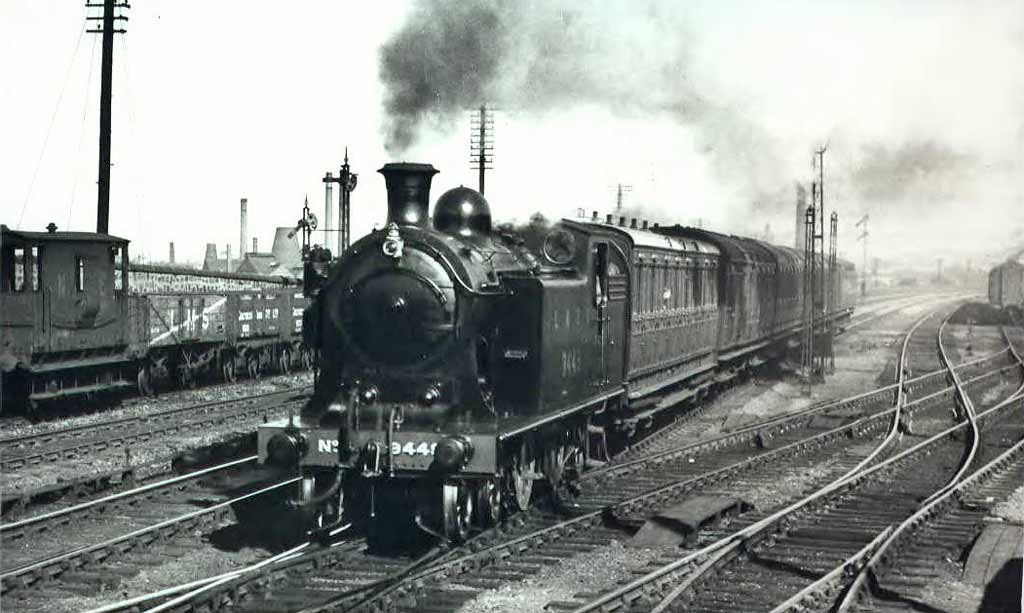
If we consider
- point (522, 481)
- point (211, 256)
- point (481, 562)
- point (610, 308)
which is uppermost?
point (211, 256)

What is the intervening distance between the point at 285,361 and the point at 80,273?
9.64 m

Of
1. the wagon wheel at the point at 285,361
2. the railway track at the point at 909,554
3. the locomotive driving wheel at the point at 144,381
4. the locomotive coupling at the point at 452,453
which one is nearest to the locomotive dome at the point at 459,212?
the locomotive coupling at the point at 452,453

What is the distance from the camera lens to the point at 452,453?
9.37 metres

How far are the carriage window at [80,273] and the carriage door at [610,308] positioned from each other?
9842mm

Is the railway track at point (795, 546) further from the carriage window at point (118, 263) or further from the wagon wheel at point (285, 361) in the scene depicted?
the wagon wheel at point (285, 361)

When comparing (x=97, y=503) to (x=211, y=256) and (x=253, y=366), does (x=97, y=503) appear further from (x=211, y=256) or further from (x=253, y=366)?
(x=211, y=256)

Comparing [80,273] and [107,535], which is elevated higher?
[80,273]

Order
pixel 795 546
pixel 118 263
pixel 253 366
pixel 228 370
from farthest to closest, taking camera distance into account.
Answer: pixel 253 366 < pixel 228 370 < pixel 118 263 < pixel 795 546

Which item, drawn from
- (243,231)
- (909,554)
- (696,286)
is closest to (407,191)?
(909,554)

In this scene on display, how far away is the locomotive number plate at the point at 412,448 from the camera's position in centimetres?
959

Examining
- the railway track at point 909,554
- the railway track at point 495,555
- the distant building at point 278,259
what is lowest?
the railway track at point 909,554

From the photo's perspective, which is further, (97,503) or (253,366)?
(253,366)

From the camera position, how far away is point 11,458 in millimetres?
14180

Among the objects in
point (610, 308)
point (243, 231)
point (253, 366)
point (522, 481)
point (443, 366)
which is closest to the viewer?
point (443, 366)
